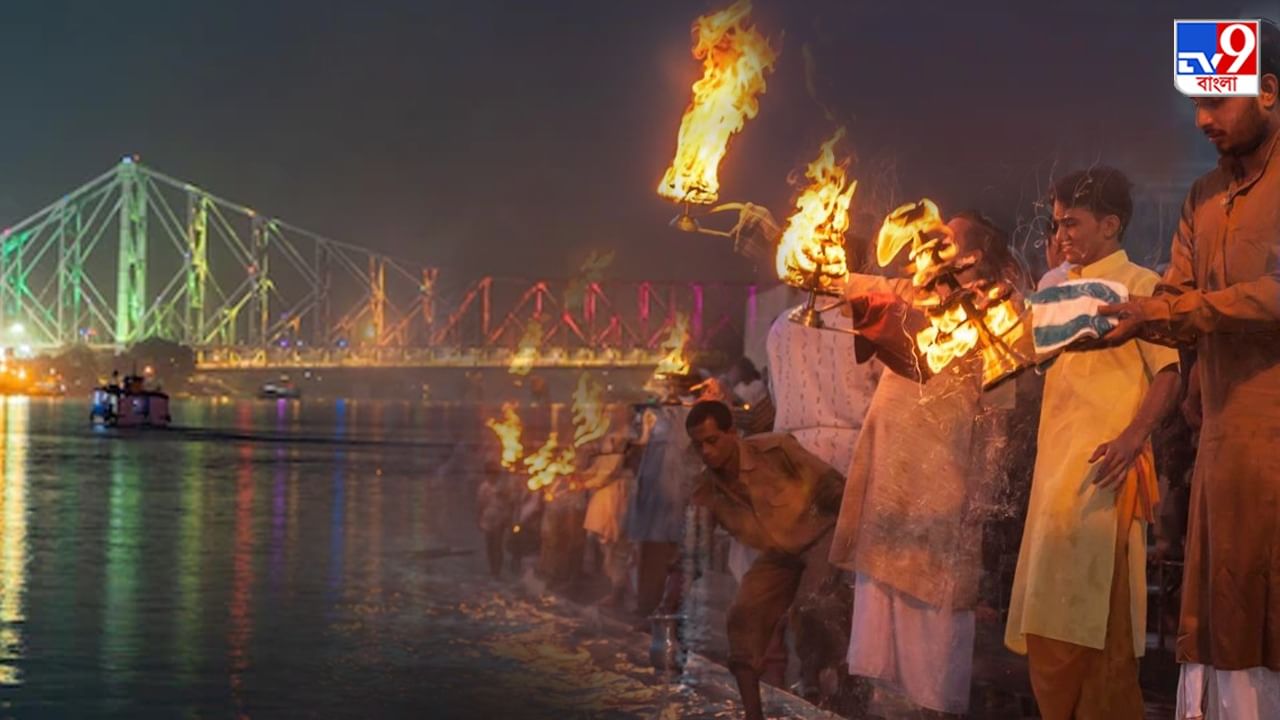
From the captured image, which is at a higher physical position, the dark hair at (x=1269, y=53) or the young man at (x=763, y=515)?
the dark hair at (x=1269, y=53)

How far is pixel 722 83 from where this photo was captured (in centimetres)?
558

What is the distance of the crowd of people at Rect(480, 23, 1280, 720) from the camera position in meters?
3.49

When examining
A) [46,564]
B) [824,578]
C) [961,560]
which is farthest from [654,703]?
[46,564]

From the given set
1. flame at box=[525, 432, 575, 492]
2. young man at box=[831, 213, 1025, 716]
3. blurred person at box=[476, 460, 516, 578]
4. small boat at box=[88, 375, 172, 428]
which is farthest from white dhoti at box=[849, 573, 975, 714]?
small boat at box=[88, 375, 172, 428]

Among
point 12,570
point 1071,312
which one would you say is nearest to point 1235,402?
point 1071,312

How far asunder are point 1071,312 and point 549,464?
7.34 metres

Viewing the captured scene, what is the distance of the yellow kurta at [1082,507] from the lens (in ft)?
13.1

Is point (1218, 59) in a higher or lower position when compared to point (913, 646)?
higher

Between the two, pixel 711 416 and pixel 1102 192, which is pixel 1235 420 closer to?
pixel 1102 192

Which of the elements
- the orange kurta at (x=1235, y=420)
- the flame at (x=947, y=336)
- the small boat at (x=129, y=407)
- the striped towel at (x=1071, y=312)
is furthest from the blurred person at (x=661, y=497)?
the small boat at (x=129, y=407)

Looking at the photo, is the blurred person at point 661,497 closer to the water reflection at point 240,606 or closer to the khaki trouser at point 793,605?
the water reflection at point 240,606

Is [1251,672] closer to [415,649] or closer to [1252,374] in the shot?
[1252,374]

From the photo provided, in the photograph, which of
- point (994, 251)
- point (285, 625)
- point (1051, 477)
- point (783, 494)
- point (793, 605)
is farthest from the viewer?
point (285, 625)

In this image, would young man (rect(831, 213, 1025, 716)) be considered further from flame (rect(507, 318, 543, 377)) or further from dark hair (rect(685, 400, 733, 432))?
flame (rect(507, 318, 543, 377))
